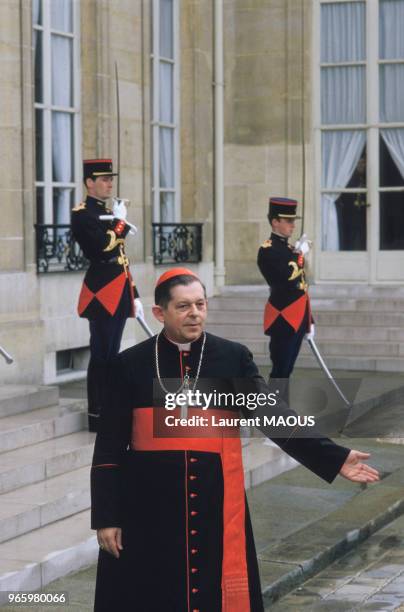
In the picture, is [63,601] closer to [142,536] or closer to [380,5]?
Result: [142,536]

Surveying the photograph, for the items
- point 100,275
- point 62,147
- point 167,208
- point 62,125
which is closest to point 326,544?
point 100,275

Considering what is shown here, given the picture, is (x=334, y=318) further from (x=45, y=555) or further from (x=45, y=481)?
(x=45, y=555)

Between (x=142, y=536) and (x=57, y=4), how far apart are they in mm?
9177

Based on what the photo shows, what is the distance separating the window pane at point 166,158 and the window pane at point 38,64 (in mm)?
2789

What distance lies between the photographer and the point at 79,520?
25.6 ft

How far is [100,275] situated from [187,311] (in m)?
4.90

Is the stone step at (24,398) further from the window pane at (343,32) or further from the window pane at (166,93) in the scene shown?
the window pane at (343,32)

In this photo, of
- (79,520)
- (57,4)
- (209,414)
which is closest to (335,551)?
(79,520)

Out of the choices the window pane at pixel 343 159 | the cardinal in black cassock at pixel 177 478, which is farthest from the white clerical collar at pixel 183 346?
the window pane at pixel 343 159

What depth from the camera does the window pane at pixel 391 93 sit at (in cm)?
1691

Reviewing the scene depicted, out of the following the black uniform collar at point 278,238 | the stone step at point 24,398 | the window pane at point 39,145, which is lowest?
the stone step at point 24,398

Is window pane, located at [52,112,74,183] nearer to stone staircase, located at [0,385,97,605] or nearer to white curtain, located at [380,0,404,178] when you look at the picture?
stone staircase, located at [0,385,97,605]

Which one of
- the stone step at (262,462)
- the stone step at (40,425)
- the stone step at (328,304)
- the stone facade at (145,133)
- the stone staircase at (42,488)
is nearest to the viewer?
the stone staircase at (42,488)

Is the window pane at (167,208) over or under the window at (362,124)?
under
